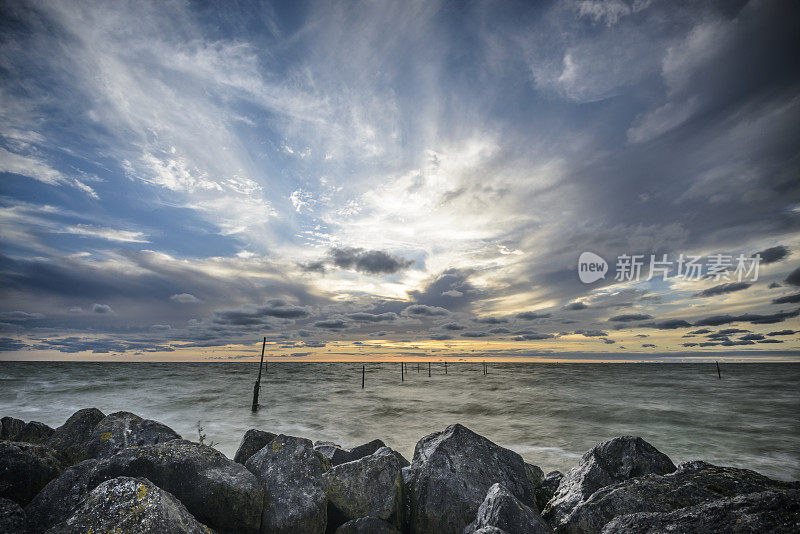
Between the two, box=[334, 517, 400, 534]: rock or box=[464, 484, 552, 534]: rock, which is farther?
box=[334, 517, 400, 534]: rock

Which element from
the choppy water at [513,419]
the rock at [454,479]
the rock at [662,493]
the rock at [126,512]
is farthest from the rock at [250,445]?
the choppy water at [513,419]

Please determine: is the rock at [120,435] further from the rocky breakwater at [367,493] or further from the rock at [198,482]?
the rock at [198,482]

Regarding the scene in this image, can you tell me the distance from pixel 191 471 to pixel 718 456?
20422 millimetres

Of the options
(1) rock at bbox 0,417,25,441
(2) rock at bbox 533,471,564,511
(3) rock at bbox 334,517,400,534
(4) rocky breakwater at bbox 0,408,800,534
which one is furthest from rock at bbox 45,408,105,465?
(2) rock at bbox 533,471,564,511

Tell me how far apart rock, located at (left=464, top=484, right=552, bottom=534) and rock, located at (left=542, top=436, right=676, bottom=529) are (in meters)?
1.50

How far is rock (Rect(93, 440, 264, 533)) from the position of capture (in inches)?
157

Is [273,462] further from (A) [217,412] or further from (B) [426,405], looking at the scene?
(B) [426,405]

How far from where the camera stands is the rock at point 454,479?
4.98 m

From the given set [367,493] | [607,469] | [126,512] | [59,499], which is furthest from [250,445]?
[607,469]

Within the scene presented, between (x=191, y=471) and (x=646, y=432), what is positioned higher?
(x=191, y=471)

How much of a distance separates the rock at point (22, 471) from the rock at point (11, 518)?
114 centimetres

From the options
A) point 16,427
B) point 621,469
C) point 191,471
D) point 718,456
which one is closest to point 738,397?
point 718,456

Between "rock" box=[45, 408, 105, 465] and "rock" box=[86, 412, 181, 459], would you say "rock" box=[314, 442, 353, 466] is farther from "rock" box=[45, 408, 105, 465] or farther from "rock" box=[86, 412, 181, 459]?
"rock" box=[45, 408, 105, 465]

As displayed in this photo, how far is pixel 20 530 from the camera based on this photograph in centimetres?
358
